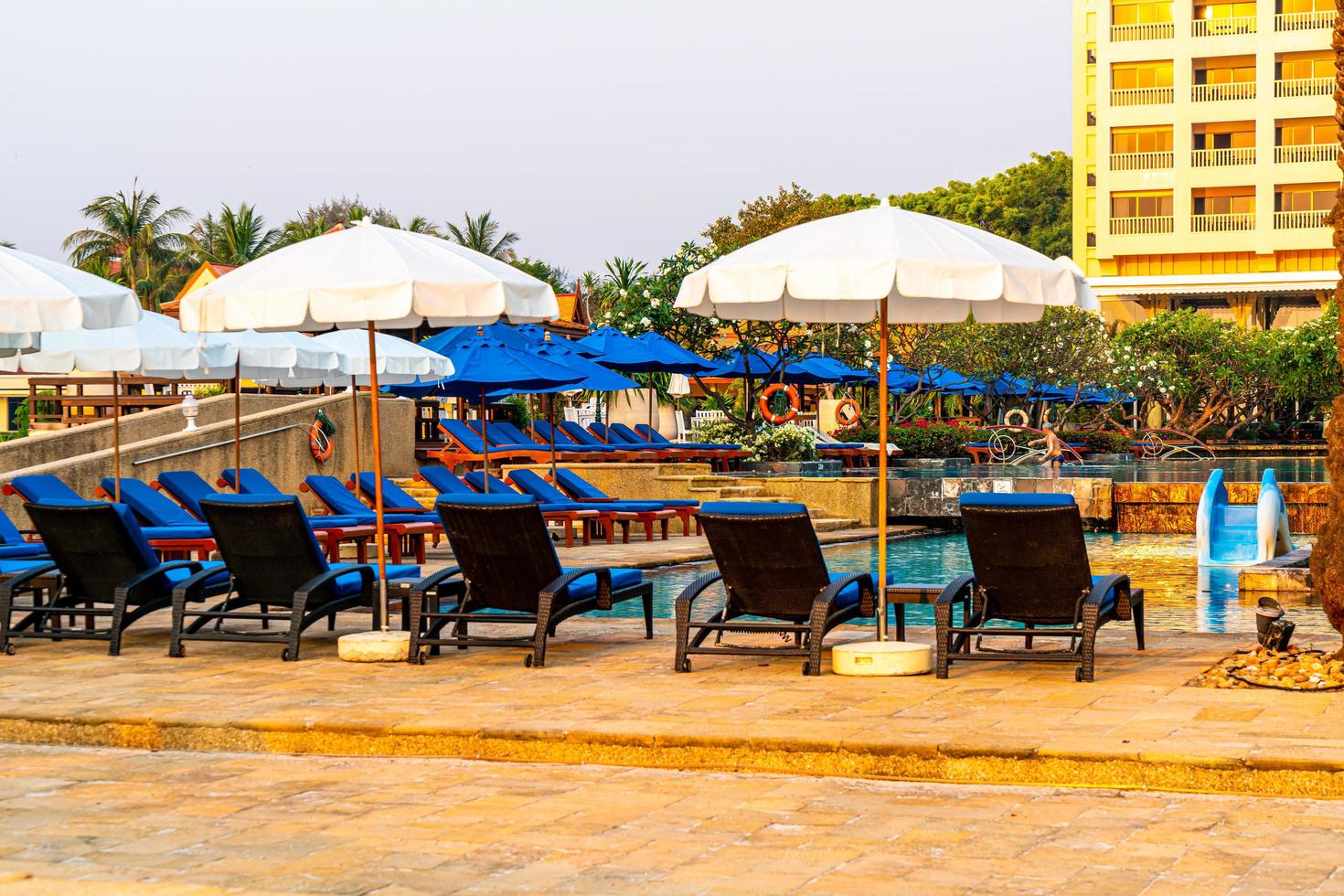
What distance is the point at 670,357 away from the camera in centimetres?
2397

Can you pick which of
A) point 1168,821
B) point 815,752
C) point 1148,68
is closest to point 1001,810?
point 1168,821

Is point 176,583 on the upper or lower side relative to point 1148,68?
lower

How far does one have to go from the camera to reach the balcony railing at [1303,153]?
58594 mm

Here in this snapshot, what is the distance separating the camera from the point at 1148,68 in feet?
202

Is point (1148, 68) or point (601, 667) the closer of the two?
point (601, 667)

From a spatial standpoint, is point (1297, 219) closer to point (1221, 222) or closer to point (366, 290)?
point (1221, 222)

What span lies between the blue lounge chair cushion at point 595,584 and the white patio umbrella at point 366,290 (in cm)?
93

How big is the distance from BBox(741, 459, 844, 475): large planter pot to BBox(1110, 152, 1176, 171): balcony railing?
132ft

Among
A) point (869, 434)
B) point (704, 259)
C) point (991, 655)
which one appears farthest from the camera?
point (869, 434)

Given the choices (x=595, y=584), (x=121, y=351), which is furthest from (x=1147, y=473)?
(x=595, y=584)

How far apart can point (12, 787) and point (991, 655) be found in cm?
432

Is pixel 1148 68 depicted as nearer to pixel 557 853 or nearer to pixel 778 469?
pixel 778 469

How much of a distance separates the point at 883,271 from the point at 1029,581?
1615mm

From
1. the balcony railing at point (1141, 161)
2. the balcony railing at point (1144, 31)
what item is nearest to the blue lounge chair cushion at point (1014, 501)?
the balcony railing at point (1141, 161)
